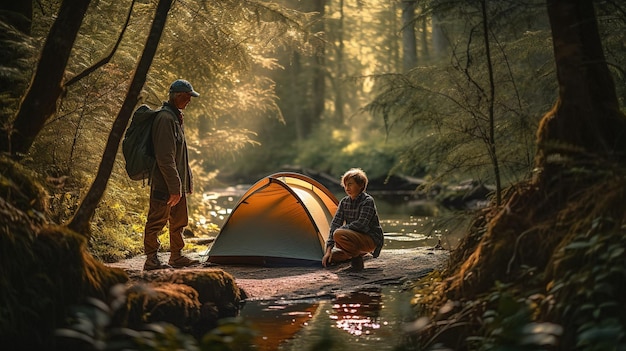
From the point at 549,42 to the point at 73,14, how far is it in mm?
5612

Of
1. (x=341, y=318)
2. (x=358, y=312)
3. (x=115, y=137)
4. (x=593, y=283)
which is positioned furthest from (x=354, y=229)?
(x=593, y=283)

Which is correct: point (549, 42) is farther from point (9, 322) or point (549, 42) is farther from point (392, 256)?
point (9, 322)

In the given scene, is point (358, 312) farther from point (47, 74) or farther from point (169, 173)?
point (47, 74)

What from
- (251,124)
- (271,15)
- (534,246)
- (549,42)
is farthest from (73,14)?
(251,124)

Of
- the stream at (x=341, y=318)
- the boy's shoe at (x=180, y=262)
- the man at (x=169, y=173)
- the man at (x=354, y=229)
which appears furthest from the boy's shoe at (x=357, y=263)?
the man at (x=169, y=173)

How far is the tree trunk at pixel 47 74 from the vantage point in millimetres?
6906

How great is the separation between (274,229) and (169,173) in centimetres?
254

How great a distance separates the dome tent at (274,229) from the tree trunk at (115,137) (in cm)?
396

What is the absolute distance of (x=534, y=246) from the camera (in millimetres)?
6012

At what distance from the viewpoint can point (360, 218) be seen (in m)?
10.2

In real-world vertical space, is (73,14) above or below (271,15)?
below

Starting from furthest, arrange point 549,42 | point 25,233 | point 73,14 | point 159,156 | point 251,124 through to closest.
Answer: point 251,124, point 549,42, point 159,156, point 73,14, point 25,233

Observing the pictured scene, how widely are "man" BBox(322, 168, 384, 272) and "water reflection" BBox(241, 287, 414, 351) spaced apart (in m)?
1.26

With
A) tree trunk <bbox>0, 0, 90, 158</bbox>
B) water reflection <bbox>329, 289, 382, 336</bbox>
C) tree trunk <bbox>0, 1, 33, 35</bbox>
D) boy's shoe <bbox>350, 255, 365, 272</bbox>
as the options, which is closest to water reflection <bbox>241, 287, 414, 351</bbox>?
water reflection <bbox>329, 289, 382, 336</bbox>
